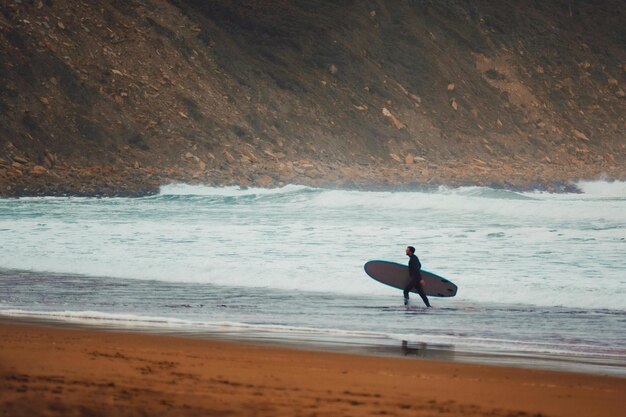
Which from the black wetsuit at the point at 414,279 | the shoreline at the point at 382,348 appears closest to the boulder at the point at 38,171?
the black wetsuit at the point at 414,279

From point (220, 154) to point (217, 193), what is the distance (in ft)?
12.5

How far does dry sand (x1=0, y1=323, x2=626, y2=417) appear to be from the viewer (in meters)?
5.57

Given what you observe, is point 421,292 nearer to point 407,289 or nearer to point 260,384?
point 407,289

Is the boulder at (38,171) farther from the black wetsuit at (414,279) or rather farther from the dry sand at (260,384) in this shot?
the dry sand at (260,384)

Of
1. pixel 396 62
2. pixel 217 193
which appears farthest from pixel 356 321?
pixel 396 62

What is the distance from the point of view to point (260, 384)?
6.35m

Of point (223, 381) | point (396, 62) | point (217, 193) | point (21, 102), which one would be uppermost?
point (396, 62)

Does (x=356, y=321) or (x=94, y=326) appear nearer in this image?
(x=94, y=326)

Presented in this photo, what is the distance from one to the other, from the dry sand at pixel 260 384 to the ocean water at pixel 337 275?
1.17 metres

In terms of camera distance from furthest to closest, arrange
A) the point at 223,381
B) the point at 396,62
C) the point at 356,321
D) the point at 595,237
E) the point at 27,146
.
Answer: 1. the point at 396,62
2. the point at 27,146
3. the point at 595,237
4. the point at 356,321
5. the point at 223,381

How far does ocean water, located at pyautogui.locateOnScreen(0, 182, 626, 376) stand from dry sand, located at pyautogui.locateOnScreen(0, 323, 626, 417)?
3.84 feet

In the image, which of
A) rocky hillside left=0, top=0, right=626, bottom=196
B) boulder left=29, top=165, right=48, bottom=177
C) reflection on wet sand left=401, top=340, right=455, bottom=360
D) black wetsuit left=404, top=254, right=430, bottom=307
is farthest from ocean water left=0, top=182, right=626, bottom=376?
rocky hillside left=0, top=0, right=626, bottom=196

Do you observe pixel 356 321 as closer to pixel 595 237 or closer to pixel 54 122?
pixel 595 237

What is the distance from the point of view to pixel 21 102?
43750 millimetres
